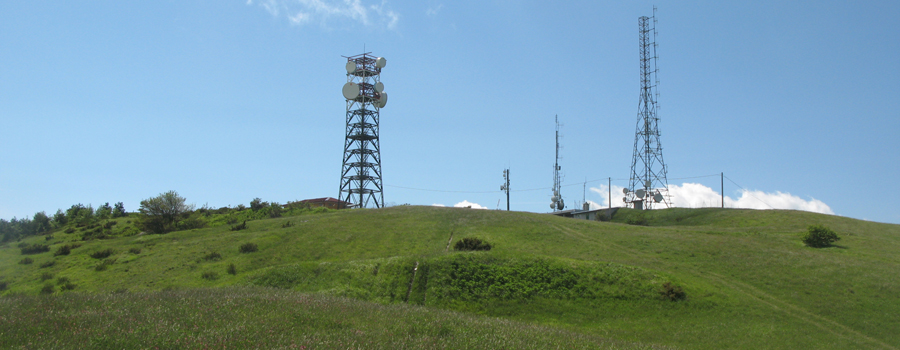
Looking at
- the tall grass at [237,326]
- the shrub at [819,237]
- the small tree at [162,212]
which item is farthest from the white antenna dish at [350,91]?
the tall grass at [237,326]

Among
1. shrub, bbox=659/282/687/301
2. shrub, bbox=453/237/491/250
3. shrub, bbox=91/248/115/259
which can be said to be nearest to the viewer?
shrub, bbox=659/282/687/301

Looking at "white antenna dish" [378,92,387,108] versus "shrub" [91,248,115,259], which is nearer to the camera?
"shrub" [91,248,115,259]

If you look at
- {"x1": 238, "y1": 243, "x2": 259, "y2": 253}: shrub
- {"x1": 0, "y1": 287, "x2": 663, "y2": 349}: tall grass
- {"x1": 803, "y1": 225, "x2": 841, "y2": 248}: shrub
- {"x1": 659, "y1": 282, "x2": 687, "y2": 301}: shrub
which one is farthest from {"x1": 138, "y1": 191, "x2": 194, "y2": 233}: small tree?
{"x1": 803, "y1": 225, "x2": 841, "y2": 248}: shrub

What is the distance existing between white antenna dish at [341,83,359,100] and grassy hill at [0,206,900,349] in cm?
3728

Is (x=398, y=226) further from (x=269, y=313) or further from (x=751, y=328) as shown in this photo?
(x=269, y=313)

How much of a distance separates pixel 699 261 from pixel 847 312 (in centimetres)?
1123

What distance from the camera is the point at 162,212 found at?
62156mm

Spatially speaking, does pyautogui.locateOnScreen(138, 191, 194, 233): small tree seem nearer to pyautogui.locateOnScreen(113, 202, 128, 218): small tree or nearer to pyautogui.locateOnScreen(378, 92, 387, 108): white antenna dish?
pyautogui.locateOnScreen(113, 202, 128, 218): small tree

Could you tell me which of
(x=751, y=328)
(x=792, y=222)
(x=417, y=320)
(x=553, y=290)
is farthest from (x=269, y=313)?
(x=792, y=222)

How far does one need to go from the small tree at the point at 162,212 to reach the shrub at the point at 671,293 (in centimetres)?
5423

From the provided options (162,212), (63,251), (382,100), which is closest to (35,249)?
(63,251)

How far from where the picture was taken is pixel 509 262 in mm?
36188

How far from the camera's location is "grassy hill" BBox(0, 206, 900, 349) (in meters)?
20.9

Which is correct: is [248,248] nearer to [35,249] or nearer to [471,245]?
[471,245]
